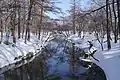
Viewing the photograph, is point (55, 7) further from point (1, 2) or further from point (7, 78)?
point (7, 78)

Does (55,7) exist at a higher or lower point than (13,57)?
higher

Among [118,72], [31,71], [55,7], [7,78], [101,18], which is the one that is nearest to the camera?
[118,72]

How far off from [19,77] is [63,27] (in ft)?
269

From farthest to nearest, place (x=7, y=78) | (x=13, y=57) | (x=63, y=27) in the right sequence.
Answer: (x=63, y=27)
(x=13, y=57)
(x=7, y=78)

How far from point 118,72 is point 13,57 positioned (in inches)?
511

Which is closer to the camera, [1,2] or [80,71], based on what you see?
[80,71]

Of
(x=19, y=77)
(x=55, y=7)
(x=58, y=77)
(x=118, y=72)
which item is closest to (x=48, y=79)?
(x=58, y=77)

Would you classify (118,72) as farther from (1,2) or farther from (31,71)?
(1,2)

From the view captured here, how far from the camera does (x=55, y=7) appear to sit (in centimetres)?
3556

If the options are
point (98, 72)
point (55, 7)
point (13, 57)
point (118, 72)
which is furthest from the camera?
point (55, 7)

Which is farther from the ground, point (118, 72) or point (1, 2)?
point (1, 2)

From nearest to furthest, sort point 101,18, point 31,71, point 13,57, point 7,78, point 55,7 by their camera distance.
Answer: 1. point 7,78
2. point 31,71
3. point 13,57
4. point 55,7
5. point 101,18

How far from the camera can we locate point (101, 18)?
41.6 meters

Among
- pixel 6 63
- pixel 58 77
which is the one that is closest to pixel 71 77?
pixel 58 77
